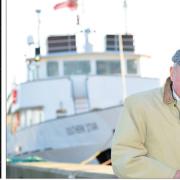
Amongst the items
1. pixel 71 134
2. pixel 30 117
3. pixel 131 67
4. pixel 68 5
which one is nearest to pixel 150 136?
→ pixel 68 5

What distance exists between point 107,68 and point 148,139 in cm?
1324

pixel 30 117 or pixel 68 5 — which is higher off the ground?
pixel 68 5

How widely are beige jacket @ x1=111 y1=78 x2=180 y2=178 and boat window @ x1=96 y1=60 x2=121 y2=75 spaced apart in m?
12.8

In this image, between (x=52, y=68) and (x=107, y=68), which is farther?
(x=52, y=68)

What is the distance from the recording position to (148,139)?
205 cm

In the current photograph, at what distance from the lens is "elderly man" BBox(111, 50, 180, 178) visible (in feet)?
6.52

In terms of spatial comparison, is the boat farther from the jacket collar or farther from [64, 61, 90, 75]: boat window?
the jacket collar

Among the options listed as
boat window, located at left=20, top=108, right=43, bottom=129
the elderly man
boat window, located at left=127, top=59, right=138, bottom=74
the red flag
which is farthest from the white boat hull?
the elderly man

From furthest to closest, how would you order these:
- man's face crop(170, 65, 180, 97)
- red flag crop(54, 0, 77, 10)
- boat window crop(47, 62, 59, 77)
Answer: boat window crop(47, 62, 59, 77)
red flag crop(54, 0, 77, 10)
man's face crop(170, 65, 180, 97)

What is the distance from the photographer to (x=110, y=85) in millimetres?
14836

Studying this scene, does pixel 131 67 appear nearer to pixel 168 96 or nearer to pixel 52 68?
pixel 52 68

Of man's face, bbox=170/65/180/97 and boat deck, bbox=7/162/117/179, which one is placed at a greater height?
man's face, bbox=170/65/180/97

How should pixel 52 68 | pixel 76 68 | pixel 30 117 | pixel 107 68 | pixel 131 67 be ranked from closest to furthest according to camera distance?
pixel 76 68 → pixel 131 67 → pixel 107 68 → pixel 52 68 → pixel 30 117

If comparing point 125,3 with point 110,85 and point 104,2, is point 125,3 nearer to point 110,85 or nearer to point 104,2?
point 104,2
